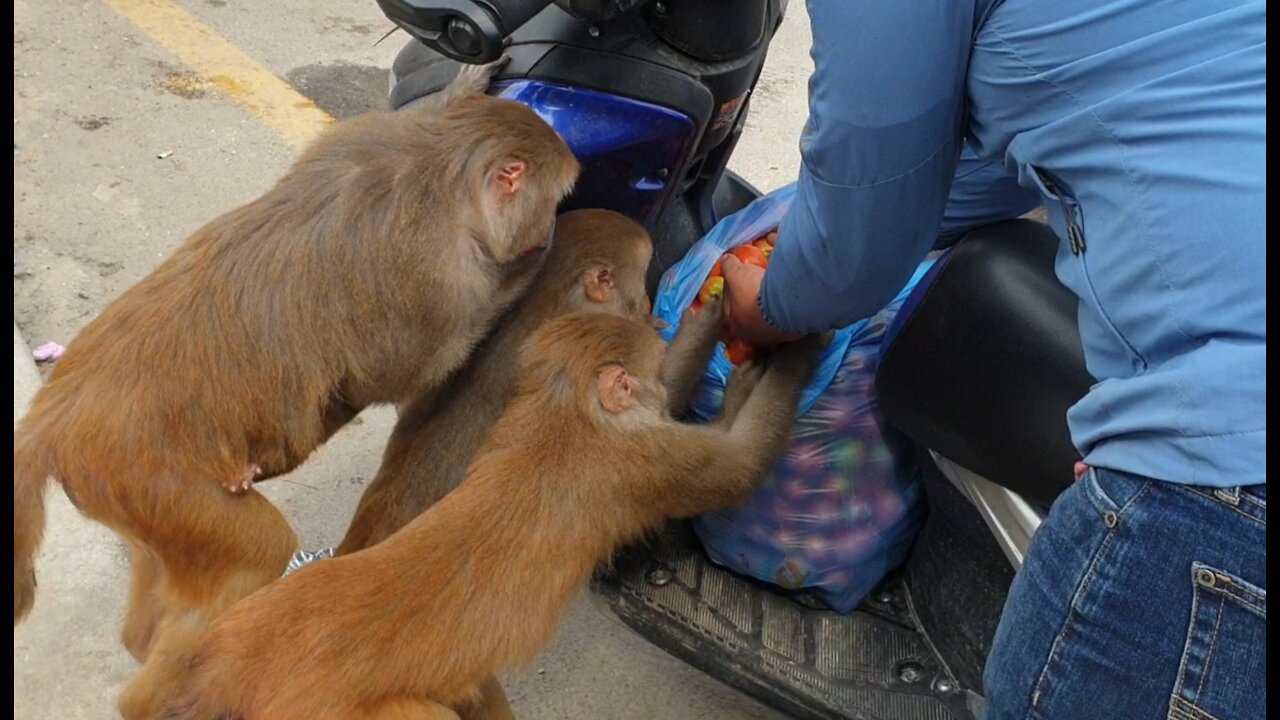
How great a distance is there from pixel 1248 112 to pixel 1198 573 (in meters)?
0.58

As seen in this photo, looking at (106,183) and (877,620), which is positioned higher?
(877,620)

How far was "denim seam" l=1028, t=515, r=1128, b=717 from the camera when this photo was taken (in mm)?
1702

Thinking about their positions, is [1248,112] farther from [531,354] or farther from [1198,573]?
[531,354]

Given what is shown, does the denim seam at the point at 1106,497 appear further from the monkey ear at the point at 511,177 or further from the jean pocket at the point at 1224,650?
the monkey ear at the point at 511,177

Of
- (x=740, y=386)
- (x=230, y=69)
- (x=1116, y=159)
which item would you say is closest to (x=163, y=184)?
(x=230, y=69)

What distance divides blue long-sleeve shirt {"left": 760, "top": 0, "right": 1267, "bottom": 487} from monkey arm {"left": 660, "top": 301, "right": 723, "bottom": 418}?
744 millimetres

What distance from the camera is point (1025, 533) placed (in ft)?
7.53

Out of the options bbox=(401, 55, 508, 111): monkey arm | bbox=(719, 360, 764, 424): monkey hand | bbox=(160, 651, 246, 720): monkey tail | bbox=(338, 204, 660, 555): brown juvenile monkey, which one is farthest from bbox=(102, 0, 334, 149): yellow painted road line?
bbox=(160, 651, 246, 720): monkey tail

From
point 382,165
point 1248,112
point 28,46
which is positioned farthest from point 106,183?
point 1248,112

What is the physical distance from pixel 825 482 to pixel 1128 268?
1167 mm

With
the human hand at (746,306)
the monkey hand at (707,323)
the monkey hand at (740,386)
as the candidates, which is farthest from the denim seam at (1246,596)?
the monkey hand at (707,323)

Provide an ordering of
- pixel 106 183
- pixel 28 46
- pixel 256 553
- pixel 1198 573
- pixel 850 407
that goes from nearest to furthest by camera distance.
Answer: pixel 1198 573, pixel 256 553, pixel 850 407, pixel 106 183, pixel 28 46

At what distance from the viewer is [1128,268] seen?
1.70 metres

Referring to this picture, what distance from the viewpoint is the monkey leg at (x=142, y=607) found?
8.54 ft
